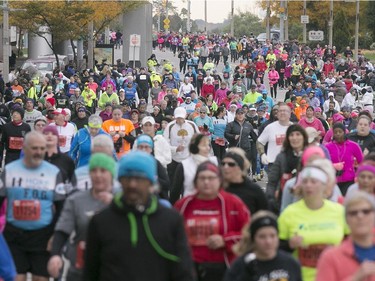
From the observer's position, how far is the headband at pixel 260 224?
695 centimetres

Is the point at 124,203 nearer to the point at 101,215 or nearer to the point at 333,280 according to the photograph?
the point at 101,215

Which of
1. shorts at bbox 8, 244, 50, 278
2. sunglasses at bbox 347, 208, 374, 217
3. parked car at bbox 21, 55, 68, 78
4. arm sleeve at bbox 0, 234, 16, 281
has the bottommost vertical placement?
shorts at bbox 8, 244, 50, 278

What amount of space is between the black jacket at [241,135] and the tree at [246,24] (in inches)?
4755

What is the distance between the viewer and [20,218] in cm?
953

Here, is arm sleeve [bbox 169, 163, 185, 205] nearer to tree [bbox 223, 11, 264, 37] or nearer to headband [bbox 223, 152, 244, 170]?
headband [bbox 223, 152, 244, 170]

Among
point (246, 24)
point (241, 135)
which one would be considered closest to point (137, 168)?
point (241, 135)

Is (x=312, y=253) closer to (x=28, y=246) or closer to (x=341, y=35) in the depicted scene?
(x=28, y=246)

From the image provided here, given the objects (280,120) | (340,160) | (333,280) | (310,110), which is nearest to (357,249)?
(333,280)

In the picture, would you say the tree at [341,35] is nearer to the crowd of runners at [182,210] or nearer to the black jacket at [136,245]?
the crowd of runners at [182,210]

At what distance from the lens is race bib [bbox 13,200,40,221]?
31.1 feet

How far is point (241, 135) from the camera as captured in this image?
21328mm

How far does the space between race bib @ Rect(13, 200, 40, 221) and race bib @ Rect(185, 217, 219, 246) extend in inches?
64.9

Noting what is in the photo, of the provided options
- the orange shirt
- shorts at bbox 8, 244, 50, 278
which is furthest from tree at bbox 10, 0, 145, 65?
shorts at bbox 8, 244, 50, 278

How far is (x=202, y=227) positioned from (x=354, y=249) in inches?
83.0
